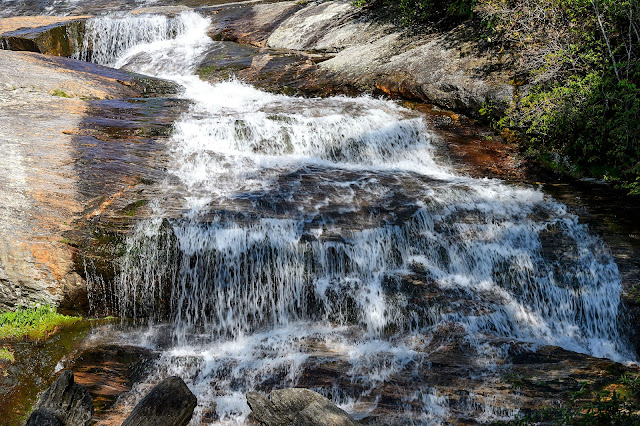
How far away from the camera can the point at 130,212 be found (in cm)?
656

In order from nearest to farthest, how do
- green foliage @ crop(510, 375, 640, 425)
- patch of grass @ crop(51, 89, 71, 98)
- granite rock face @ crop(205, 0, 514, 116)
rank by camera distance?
Result: green foliage @ crop(510, 375, 640, 425) < patch of grass @ crop(51, 89, 71, 98) < granite rock face @ crop(205, 0, 514, 116)

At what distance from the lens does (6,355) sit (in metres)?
5.55

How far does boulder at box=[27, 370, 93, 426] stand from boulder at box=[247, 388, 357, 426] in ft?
5.00

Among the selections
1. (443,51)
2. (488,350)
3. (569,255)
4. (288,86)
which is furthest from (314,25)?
(488,350)

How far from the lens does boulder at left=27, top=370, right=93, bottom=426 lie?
12.8 ft

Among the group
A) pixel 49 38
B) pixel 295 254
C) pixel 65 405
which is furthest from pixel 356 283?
pixel 49 38

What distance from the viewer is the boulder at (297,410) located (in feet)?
11.9

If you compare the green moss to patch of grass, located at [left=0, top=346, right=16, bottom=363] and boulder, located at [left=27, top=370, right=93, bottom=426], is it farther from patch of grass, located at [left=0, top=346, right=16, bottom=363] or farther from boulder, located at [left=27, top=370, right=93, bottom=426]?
boulder, located at [left=27, top=370, right=93, bottom=426]

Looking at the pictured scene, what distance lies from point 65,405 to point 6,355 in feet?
6.56

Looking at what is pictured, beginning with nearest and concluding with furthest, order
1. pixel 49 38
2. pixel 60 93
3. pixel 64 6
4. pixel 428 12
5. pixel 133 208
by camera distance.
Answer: pixel 133 208, pixel 60 93, pixel 428 12, pixel 49 38, pixel 64 6

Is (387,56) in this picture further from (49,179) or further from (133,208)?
(49,179)

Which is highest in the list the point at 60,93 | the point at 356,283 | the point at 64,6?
the point at 64,6

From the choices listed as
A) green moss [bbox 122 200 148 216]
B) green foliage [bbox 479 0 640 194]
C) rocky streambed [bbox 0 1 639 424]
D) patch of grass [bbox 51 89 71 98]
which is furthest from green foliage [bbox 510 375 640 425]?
patch of grass [bbox 51 89 71 98]

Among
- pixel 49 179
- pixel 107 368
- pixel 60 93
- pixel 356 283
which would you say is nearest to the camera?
pixel 107 368
